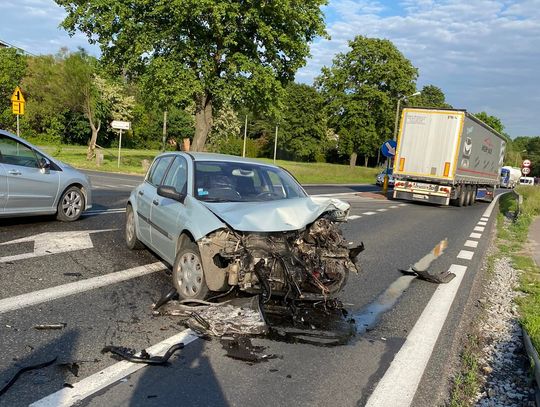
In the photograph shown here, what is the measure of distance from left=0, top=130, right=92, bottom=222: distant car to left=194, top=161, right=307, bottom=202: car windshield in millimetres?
3975

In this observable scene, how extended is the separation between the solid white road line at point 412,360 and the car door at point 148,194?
3.57 meters

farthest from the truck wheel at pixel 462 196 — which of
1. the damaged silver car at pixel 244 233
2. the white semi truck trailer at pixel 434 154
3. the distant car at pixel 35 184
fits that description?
the damaged silver car at pixel 244 233

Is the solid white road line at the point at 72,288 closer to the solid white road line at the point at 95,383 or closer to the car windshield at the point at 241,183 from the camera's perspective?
the car windshield at the point at 241,183

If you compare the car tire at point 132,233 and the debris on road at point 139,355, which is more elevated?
the car tire at point 132,233

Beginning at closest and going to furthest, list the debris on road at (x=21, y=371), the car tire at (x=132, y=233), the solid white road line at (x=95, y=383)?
the solid white road line at (x=95, y=383) < the debris on road at (x=21, y=371) < the car tire at (x=132, y=233)

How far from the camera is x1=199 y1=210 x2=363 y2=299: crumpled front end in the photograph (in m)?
4.79

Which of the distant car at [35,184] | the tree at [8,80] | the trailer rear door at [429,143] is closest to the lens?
the distant car at [35,184]

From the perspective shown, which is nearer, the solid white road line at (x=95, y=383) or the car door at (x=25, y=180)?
the solid white road line at (x=95, y=383)

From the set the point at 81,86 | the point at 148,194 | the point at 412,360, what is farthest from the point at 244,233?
the point at 81,86

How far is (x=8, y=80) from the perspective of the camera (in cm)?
4141

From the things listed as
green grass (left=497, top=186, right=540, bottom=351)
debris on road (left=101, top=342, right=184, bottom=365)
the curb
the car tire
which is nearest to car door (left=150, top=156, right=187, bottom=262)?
the car tire

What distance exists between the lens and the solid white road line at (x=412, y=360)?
3598mm

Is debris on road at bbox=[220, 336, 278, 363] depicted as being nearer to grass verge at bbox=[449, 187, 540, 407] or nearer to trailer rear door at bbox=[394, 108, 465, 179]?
grass verge at bbox=[449, 187, 540, 407]

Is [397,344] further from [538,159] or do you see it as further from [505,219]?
[538,159]
